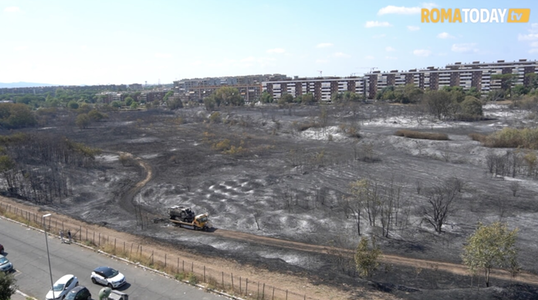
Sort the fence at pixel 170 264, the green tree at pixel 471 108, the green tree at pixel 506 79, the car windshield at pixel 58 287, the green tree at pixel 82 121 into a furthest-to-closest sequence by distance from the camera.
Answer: the green tree at pixel 506 79
the green tree at pixel 82 121
the green tree at pixel 471 108
the fence at pixel 170 264
the car windshield at pixel 58 287

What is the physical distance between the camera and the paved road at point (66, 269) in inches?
616

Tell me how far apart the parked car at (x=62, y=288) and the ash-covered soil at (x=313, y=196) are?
6.67 metres

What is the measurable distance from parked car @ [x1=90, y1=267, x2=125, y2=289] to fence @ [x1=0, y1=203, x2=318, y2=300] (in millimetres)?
1962

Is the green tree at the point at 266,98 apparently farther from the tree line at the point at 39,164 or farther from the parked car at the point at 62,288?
the parked car at the point at 62,288

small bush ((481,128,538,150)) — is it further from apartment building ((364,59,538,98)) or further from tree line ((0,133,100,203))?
apartment building ((364,59,538,98))

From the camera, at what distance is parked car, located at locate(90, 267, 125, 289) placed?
1580cm

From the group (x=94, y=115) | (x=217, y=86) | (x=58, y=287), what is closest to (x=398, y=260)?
(x=58, y=287)

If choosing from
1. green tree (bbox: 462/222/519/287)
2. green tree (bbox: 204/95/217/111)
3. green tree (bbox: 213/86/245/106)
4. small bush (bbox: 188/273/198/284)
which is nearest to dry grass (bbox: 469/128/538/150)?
green tree (bbox: 462/222/519/287)

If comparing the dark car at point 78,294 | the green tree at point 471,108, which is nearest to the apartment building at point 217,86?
the green tree at point 471,108

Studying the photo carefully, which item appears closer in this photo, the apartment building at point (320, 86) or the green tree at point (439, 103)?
the green tree at point (439, 103)

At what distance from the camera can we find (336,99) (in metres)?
103

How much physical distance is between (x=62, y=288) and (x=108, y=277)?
168 centimetres

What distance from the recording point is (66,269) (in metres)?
17.9

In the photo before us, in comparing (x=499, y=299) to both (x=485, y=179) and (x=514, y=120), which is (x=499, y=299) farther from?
(x=514, y=120)
